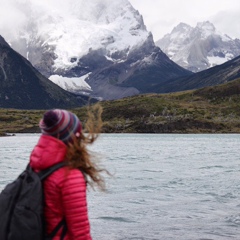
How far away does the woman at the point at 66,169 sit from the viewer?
294 inches

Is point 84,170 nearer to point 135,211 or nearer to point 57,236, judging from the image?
point 57,236

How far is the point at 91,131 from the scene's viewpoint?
8.38m

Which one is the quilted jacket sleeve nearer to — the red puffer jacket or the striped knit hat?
the red puffer jacket

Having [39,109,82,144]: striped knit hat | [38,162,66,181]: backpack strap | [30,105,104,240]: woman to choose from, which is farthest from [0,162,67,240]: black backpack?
[39,109,82,144]: striped knit hat

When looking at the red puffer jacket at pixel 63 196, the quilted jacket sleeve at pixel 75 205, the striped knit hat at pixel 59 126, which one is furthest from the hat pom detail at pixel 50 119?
the quilted jacket sleeve at pixel 75 205

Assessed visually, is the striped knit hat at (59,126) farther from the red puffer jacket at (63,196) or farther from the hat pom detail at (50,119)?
the red puffer jacket at (63,196)

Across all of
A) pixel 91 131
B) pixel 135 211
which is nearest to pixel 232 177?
pixel 135 211

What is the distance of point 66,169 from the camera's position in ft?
25.0

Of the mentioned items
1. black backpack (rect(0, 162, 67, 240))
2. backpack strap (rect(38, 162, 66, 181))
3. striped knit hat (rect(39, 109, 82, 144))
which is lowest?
black backpack (rect(0, 162, 67, 240))

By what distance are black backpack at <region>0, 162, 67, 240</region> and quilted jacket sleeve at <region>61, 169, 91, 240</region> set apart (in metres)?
0.29

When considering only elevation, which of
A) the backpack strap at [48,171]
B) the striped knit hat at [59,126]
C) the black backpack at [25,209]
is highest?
the striped knit hat at [59,126]

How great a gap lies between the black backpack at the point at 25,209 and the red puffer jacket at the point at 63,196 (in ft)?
0.32

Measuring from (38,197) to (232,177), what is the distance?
44.0m

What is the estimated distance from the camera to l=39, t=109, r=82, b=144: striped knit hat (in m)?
8.06
